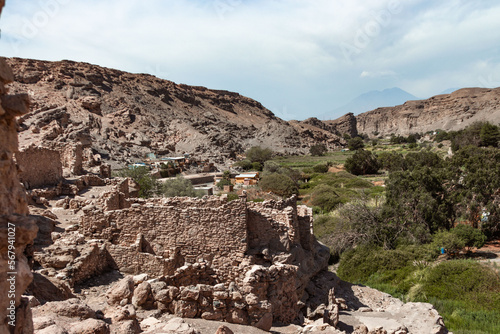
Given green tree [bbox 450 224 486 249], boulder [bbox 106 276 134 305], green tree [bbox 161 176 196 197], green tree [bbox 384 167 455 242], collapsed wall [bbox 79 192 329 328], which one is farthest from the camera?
green tree [bbox 161 176 196 197]

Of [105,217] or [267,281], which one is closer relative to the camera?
[267,281]

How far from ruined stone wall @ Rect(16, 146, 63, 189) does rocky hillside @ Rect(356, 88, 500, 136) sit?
107 metres

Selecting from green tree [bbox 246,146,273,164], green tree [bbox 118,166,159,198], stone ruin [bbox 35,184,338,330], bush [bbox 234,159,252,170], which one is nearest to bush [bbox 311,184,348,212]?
green tree [bbox 118,166,159,198]

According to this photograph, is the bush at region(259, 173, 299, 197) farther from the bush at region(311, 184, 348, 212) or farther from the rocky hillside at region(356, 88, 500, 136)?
the rocky hillside at region(356, 88, 500, 136)

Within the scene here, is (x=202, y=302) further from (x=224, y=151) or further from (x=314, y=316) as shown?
(x=224, y=151)

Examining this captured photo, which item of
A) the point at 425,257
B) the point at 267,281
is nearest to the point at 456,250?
the point at 425,257

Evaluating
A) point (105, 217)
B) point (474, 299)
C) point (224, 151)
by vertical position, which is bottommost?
point (474, 299)

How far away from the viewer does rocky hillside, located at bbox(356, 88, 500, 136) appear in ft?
364

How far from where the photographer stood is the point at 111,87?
75.7m

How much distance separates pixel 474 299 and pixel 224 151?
5476 cm

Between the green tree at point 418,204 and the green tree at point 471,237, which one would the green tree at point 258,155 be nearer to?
the green tree at point 418,204

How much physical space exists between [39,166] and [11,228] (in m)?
13.0

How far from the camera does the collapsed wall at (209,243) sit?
7.60m

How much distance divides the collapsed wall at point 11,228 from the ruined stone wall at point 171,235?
5.18 m
